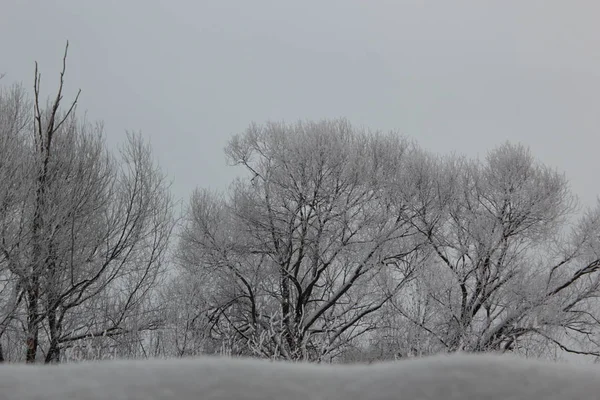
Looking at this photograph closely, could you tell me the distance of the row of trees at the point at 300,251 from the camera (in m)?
10.5

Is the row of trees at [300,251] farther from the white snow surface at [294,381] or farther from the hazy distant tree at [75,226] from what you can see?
the white snow surface at [294,381]

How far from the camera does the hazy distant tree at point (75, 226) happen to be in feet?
32.0

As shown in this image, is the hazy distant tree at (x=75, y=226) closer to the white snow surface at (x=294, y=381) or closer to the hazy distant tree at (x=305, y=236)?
the hazy distant tree at (x=305, y=236)

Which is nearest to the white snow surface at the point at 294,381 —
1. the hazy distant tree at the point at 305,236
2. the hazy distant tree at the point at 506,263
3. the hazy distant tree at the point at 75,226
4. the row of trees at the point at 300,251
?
the hazy distant tree at the point at 75,226

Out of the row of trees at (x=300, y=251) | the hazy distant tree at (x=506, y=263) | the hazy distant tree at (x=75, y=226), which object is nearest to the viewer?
the hazy distant tree at (x=75, y=226)

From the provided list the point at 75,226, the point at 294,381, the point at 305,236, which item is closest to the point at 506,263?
the point at 305,236

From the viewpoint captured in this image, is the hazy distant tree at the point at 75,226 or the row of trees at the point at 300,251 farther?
the row of trees at the point at 300,251

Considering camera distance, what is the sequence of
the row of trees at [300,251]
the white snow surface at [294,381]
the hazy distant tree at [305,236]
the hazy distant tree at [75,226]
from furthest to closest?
the hazy distant tree at [305,236] → the row of trees at [300,251] → the hazy distant tree at [75,226] → the white snow surface at [294,381]

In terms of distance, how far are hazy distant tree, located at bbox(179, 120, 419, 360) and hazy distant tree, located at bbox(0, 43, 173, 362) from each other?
4391 millimetres

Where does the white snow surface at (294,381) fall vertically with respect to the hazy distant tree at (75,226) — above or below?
below

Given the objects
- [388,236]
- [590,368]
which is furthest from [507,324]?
[590,368]

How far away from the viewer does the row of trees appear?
10.5m

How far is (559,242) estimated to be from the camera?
15.2 meters

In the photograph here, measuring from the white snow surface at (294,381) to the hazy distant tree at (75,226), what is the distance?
30.8ft
